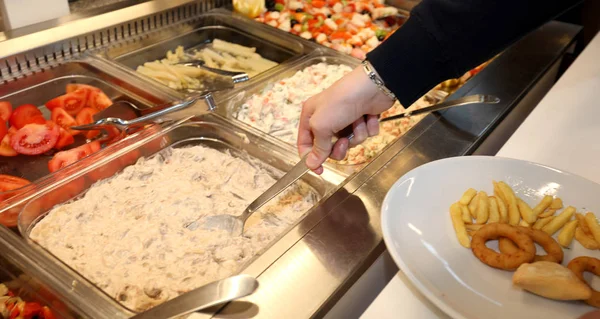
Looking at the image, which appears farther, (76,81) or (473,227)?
(76,81)

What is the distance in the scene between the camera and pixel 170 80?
2150 mm

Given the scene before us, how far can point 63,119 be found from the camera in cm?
183

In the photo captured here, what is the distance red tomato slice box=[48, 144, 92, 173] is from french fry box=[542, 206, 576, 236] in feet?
4.39

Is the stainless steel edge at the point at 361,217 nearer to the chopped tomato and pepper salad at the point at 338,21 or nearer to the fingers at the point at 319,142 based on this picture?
the fingers at the point at 319,142

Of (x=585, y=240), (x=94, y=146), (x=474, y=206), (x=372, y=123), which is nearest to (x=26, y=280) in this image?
(x=94, y=146)

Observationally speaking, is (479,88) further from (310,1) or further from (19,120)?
(19,120)

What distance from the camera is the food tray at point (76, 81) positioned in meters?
1.88

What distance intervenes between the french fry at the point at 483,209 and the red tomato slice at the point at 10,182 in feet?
4.09

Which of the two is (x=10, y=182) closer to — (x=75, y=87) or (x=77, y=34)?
(x=75, y=87)

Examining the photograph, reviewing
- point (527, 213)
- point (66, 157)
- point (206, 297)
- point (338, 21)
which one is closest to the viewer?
point (206, 297)

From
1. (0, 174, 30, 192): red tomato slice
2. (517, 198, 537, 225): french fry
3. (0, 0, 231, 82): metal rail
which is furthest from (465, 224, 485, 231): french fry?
(0, 0, 231, 82): metal rail

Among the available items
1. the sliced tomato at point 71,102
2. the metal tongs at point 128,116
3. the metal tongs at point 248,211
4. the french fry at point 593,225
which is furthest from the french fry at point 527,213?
the sliced tomato at point 71,102

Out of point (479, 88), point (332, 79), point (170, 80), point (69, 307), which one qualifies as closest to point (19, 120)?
point (170, 80)

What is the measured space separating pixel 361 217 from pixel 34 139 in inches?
43.5
